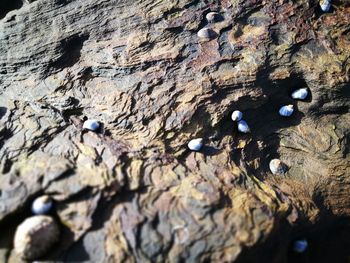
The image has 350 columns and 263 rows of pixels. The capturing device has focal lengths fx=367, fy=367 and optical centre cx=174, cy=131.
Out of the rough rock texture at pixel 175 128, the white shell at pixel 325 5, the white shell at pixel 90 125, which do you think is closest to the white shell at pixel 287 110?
the rough rock texture at pixel 175 128

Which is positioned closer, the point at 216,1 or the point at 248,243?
the point at 248,243

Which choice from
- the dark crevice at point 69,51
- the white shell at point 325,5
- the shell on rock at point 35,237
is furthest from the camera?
the white shell at point 325,5

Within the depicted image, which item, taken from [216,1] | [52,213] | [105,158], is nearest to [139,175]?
[105,158]

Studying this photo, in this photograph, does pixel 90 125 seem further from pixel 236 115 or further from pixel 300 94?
pixel 300 94

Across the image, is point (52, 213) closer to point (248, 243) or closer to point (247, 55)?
point (248, 243)

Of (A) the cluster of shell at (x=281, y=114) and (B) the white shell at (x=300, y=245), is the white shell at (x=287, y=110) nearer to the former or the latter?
(A) the cluster of shell at (x=281, y=114)

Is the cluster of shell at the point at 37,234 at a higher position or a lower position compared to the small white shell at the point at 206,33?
lower

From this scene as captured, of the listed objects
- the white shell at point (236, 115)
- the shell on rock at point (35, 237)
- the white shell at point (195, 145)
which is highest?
the shell on rock at point (35, 237)

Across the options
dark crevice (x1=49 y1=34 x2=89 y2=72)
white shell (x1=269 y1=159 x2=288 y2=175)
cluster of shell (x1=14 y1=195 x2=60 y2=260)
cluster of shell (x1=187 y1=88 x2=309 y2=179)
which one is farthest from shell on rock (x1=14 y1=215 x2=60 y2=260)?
white shell (x1=269 y1=159 x2=288 y2=175)
